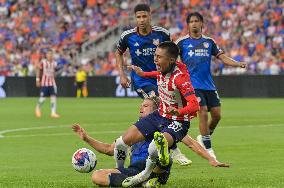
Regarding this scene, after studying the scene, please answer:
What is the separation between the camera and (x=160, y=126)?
1095 cm

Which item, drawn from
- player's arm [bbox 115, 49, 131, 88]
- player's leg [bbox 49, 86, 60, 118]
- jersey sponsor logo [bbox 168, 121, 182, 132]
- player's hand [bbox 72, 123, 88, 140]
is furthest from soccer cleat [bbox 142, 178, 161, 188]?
player's leg [bbox 49, 86, 60, 118]

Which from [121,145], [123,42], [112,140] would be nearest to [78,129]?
[121,145]

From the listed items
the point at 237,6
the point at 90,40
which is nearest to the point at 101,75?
the point at 90,40

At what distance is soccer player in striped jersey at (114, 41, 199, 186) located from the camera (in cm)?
1050

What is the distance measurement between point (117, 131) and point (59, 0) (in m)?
30.3

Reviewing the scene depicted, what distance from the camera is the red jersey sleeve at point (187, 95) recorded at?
10438mm

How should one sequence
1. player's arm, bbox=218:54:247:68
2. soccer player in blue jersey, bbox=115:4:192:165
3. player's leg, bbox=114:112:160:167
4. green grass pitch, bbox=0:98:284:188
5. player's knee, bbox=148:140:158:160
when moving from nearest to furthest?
player's knee, bbox=148:140:158:160 → player's leg, bbox=114:112:160:167 → green grass pitch, bbox=0:98:284:188 → soccer player in blue jersey, bbox=115:4:192:165 → player's arm, bbox=218:54:247:68

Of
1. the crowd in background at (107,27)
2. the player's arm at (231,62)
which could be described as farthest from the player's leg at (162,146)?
the crowd in background at (107,27)

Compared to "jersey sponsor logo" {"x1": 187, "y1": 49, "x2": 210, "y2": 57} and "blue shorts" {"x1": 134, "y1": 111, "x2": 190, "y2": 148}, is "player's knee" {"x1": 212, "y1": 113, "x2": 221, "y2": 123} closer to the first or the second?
"jersey sponsor logo" {"x1": 187, "y1": 49, "x2": 210, "y2": 57}

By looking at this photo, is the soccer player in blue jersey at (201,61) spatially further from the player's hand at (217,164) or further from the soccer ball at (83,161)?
the soccer ball at (83,161)

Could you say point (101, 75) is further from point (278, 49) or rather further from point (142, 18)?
point (142, 18)

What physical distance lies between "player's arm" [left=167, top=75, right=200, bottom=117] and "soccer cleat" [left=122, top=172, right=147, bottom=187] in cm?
90

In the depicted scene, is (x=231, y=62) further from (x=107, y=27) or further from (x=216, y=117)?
(x=107, y=27)

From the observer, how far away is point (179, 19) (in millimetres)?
44094
